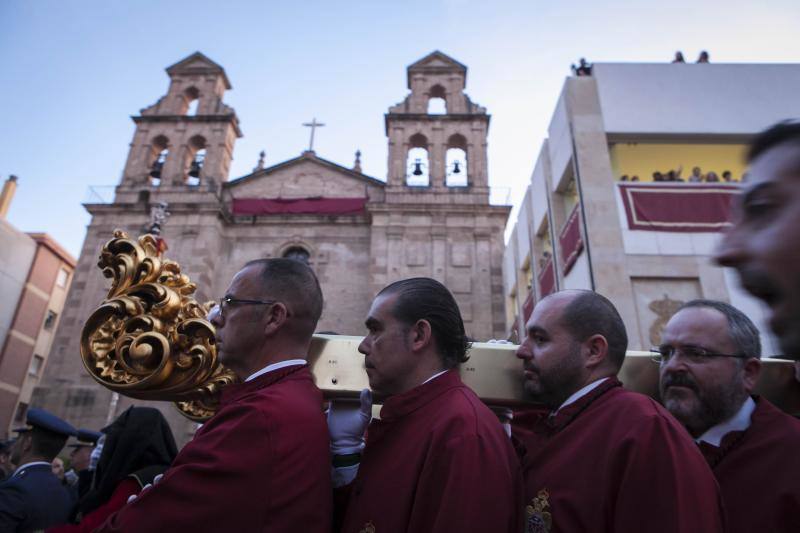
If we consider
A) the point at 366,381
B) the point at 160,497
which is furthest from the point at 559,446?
the point at 160,497

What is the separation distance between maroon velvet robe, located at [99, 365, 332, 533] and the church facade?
1542 cm

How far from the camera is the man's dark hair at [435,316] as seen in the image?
2.25 meters

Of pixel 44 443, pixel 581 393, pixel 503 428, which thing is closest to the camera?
pixel 503 428

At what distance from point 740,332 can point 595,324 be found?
2.42 feet

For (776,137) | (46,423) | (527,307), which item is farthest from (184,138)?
(776,137)

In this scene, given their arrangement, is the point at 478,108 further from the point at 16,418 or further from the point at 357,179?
the point at 16,418

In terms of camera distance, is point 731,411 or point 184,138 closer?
point 731,411

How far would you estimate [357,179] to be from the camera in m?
21.6

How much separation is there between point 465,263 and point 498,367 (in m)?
16.2

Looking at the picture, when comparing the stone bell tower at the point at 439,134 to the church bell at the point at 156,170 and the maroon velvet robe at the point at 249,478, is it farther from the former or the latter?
the maroon velvet robe at the point at 249,478

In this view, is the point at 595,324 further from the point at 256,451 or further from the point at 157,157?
the point at 157,157

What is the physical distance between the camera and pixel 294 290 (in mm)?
2352

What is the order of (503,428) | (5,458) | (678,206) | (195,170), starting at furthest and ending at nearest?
(195,170) → (678,206) → (5,458) → (503,428)

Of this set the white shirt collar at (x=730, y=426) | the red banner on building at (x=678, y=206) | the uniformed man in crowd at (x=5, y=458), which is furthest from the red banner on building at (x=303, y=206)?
the white shirt collar at (x=730, y=426)
